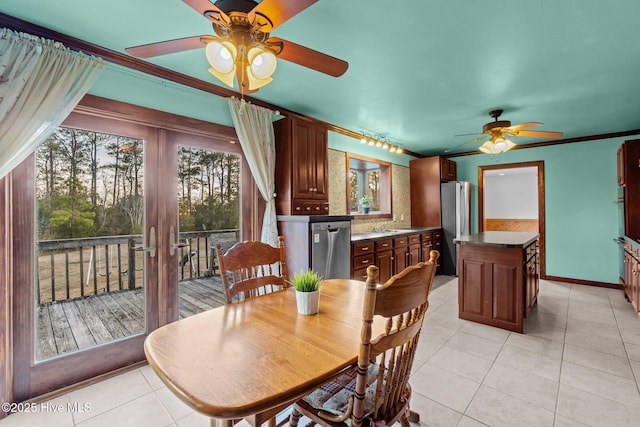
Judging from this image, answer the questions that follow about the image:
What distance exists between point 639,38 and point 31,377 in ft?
16.2

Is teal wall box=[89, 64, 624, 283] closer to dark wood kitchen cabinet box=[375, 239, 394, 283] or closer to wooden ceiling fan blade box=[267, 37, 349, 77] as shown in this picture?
dark wood kitchen cabinet box=[375, 239, 394, 283]

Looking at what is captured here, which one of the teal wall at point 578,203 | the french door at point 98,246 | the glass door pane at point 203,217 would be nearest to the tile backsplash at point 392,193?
the teal wall at point 578,203

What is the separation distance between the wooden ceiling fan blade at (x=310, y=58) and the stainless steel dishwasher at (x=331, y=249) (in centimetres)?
170

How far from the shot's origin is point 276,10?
4.06 feet

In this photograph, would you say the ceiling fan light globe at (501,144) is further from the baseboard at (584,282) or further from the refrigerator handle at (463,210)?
the baseboard at (584,282)

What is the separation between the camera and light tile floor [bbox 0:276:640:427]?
5.82ft

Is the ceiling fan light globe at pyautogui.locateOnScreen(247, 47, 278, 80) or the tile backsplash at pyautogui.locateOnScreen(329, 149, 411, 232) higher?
the ceiling fan light globe at pyautogui.locateOnScreen(247, 47, 278, 80)

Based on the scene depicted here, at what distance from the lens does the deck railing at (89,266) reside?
208 centimetres

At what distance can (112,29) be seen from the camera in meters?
1.94

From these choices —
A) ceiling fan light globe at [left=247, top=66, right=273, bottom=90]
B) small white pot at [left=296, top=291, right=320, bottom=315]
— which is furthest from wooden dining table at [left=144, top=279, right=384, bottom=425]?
ceiling fan light globe at [left=247, top=66, right=273, bottom=90]

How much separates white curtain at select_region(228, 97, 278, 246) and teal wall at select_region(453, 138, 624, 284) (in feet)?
16.1

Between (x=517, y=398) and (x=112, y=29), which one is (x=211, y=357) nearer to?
(x=517, y=398)

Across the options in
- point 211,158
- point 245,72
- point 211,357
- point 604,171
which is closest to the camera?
point 211,357

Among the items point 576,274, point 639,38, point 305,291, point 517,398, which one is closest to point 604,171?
point 576,274
